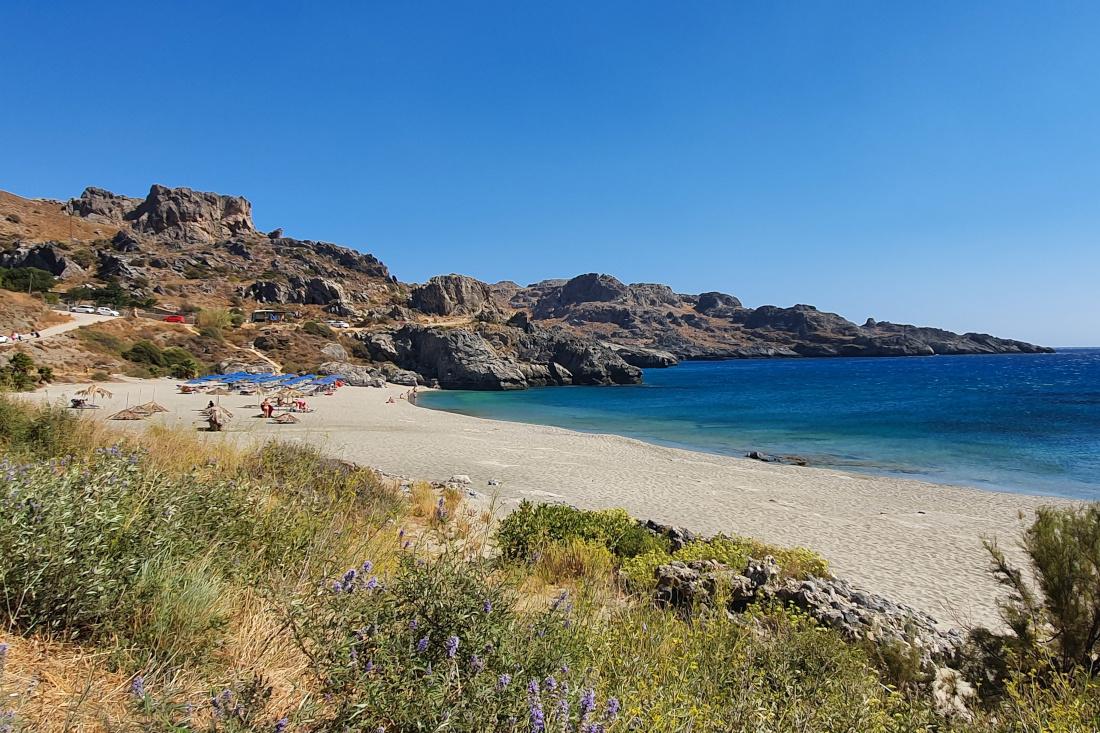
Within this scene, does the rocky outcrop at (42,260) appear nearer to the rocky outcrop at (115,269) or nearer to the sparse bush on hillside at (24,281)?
the rocky outcrop at (115,269)

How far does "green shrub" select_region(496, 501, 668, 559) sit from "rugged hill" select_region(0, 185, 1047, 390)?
4587cm

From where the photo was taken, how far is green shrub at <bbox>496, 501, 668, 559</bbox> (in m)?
6.91

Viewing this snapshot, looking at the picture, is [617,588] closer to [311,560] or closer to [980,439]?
[311,560]

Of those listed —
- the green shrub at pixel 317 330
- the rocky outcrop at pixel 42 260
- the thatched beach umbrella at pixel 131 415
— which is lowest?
the thatched beach umbrella at pixel 131 415

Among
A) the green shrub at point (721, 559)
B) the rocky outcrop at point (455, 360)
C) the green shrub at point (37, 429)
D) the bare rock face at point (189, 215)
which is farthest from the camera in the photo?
the bare rock face at point (189, 215)

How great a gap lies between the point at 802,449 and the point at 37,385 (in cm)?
4192

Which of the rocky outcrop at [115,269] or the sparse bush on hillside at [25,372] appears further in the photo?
the rocky outcrop at [115,269]

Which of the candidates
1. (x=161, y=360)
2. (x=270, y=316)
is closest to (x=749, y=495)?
(x=161, y=360)

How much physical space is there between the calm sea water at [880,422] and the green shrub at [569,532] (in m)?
18.6

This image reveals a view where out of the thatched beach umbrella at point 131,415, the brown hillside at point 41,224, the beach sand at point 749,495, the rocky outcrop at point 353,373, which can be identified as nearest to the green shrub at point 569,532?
the beach sand at point 749,495

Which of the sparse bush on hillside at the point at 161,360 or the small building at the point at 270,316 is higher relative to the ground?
the small building at the point at 270,316

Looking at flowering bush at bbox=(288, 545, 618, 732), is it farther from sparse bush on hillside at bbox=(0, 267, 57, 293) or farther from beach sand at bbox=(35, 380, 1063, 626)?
sparse bush on hillside at bbox=(0, 267, 57, 293)

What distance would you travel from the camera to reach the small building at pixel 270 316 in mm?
73400

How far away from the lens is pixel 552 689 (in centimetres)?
220
